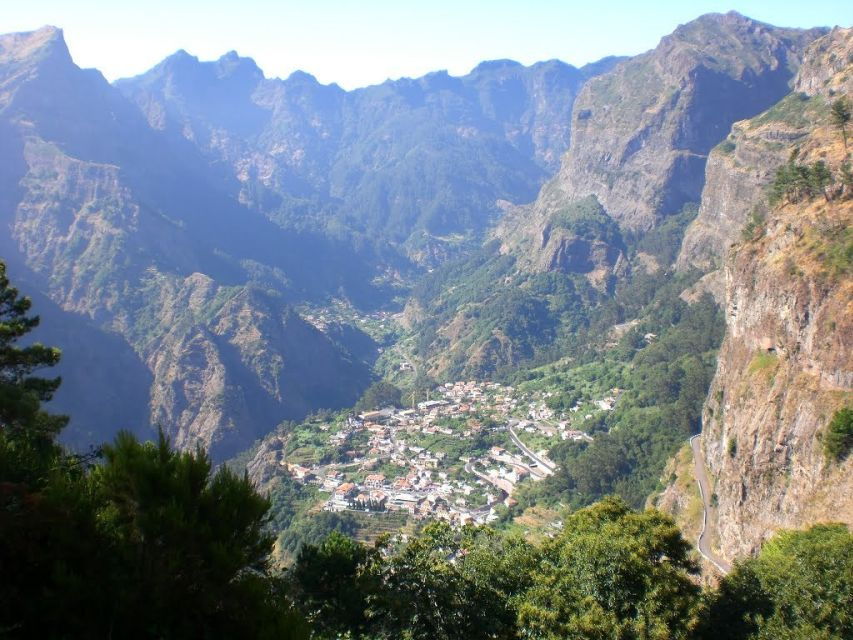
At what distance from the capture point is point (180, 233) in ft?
610

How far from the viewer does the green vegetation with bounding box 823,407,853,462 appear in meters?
31.9

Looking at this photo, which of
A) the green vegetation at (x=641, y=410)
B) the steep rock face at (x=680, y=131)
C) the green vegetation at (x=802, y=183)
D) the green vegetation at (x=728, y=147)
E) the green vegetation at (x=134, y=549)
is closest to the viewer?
the green vegetation at (x=134, y=549)

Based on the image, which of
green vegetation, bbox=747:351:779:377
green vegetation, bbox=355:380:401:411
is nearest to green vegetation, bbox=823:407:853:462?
green vegetation, bbox=747:351:779:377

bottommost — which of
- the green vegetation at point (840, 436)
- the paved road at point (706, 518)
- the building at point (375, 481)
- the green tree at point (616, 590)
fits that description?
the paved road at point (706, 518)

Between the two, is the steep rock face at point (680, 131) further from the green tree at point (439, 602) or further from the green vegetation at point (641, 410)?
the green tree at point (439, 602)

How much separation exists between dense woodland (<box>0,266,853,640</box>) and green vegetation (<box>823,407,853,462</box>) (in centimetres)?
919

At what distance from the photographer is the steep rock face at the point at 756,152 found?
384ft

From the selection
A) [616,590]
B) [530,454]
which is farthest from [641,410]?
[616,590]

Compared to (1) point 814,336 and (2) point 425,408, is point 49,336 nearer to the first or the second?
(2) point 425,408

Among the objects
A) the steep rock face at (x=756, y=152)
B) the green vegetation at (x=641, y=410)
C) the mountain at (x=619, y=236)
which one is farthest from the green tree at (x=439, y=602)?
the mountain at (x=619, y=236)

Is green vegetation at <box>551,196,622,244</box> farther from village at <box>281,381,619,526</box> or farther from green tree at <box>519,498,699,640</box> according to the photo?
green tree at <box>519,498,699,640</box>

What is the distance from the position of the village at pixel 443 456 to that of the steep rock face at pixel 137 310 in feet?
87.6

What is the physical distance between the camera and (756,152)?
12294 cm

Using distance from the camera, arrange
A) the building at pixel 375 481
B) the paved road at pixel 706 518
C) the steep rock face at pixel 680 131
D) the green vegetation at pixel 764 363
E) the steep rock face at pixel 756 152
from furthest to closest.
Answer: the steep rock face at pixel 680 131 → the steep rock face at pixel 756 152 → the building at pixel 375 481 → the green vegetation at pixel 764 363 → the paved road at pixel 706 518
